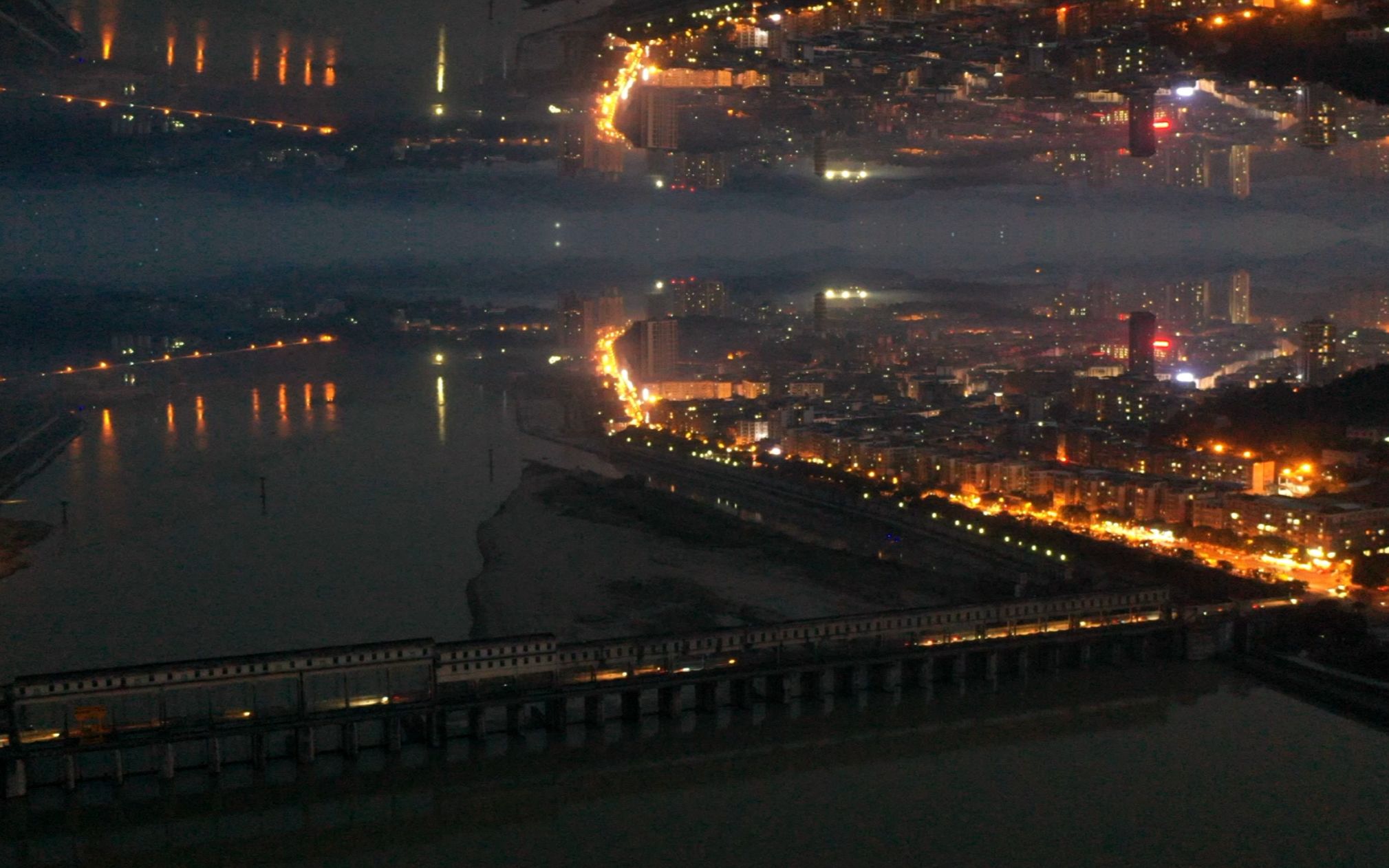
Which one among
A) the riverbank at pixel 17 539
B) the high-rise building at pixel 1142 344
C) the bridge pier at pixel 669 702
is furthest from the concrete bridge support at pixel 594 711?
the high-rise building at pixel 1142 344

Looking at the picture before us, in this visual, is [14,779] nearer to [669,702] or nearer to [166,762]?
[166,762]

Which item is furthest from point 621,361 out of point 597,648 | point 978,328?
point 597,648

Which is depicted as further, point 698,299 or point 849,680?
point 698,299

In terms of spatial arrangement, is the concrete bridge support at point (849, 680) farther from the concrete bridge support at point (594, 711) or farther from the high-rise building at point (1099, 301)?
the high-rise building at point (1099, 301)

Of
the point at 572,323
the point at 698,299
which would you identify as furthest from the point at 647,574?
the point at 572,323

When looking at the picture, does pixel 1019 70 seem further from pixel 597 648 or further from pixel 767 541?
pixel 597 648

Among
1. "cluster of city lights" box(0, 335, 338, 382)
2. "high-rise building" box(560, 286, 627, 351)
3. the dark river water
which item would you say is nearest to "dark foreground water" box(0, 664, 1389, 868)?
the dark river water
